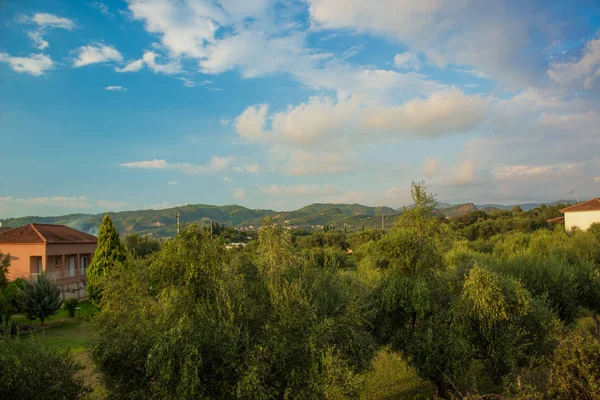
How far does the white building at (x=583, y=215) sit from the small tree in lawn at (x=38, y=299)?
185 feet

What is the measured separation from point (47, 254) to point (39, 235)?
6.90 feet

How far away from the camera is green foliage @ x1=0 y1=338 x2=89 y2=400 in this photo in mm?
9242

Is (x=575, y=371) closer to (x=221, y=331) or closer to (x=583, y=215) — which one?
(x=221, y=331)

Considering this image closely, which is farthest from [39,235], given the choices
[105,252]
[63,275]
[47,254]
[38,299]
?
[38,299]

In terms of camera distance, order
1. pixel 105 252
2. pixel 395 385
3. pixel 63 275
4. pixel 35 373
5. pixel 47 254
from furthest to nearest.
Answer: pixel 63 275 → pixel 47 254 → pixel 105 252 → pixel 395 385 → pixel 35 373

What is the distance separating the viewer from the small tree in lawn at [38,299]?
27797mm

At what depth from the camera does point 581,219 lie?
174 feet

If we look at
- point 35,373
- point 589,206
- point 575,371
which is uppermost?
point 589,206

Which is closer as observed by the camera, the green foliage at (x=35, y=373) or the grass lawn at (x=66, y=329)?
the green foliage at (x=35, y=373)

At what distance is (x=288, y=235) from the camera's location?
16.1m

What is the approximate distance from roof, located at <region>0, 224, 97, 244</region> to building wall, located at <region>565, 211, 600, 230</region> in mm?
59820

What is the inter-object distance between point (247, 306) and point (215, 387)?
2316mm

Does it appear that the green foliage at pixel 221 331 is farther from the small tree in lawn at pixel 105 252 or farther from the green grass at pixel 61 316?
the small tree in lawn at pixel 105 252

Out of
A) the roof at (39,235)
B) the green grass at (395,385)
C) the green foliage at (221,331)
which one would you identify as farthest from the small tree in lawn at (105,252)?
the green grass at (395,385)
